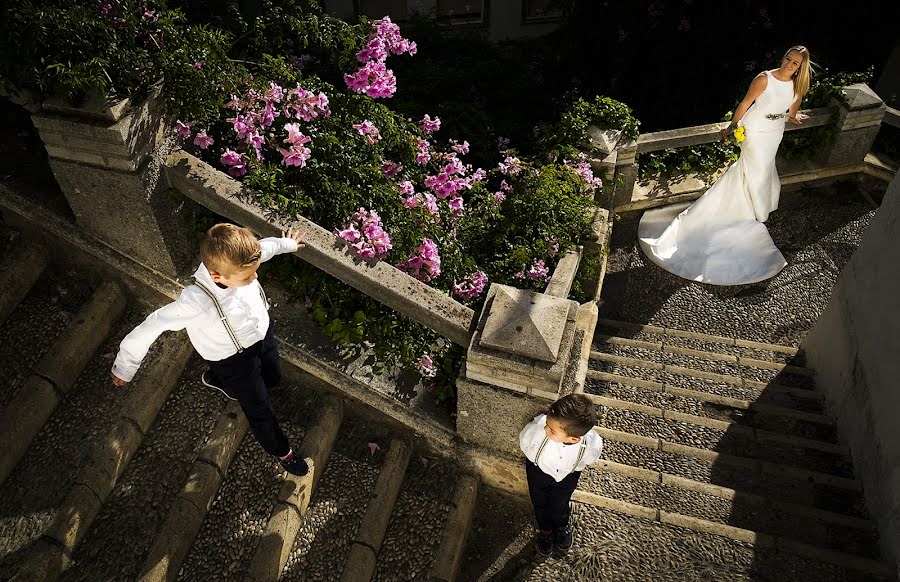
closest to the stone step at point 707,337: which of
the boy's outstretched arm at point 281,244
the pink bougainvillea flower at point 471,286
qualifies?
the pink bougainvillea flower at point 471,286

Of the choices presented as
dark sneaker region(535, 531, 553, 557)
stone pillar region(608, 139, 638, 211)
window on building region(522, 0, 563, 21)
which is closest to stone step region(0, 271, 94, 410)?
dark sneaker region(535, 531, 553, 557)

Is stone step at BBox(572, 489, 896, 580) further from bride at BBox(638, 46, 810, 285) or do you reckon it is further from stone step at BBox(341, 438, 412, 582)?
bride at BBox(638, 46, 810, 285)

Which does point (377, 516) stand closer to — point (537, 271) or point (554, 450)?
point (554, 450)

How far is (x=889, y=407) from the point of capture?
4246 mm

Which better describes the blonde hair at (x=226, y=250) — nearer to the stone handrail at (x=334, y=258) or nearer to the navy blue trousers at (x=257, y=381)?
the navy blue trousers at (x=257, y=381)

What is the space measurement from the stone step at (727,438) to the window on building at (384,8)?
7261 mm

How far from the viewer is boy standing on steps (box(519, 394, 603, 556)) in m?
3.10

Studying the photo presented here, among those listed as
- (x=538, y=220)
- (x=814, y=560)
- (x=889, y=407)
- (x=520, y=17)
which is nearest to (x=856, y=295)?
(x=889, y=407)

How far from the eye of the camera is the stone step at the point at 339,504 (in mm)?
3520

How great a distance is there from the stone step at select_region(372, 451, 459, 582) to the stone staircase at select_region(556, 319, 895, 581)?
0.65m

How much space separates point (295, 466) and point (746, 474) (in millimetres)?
3099

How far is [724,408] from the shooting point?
5.09 m

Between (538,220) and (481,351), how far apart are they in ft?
5.22

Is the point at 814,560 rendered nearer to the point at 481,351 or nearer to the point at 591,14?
the point at 481,351
